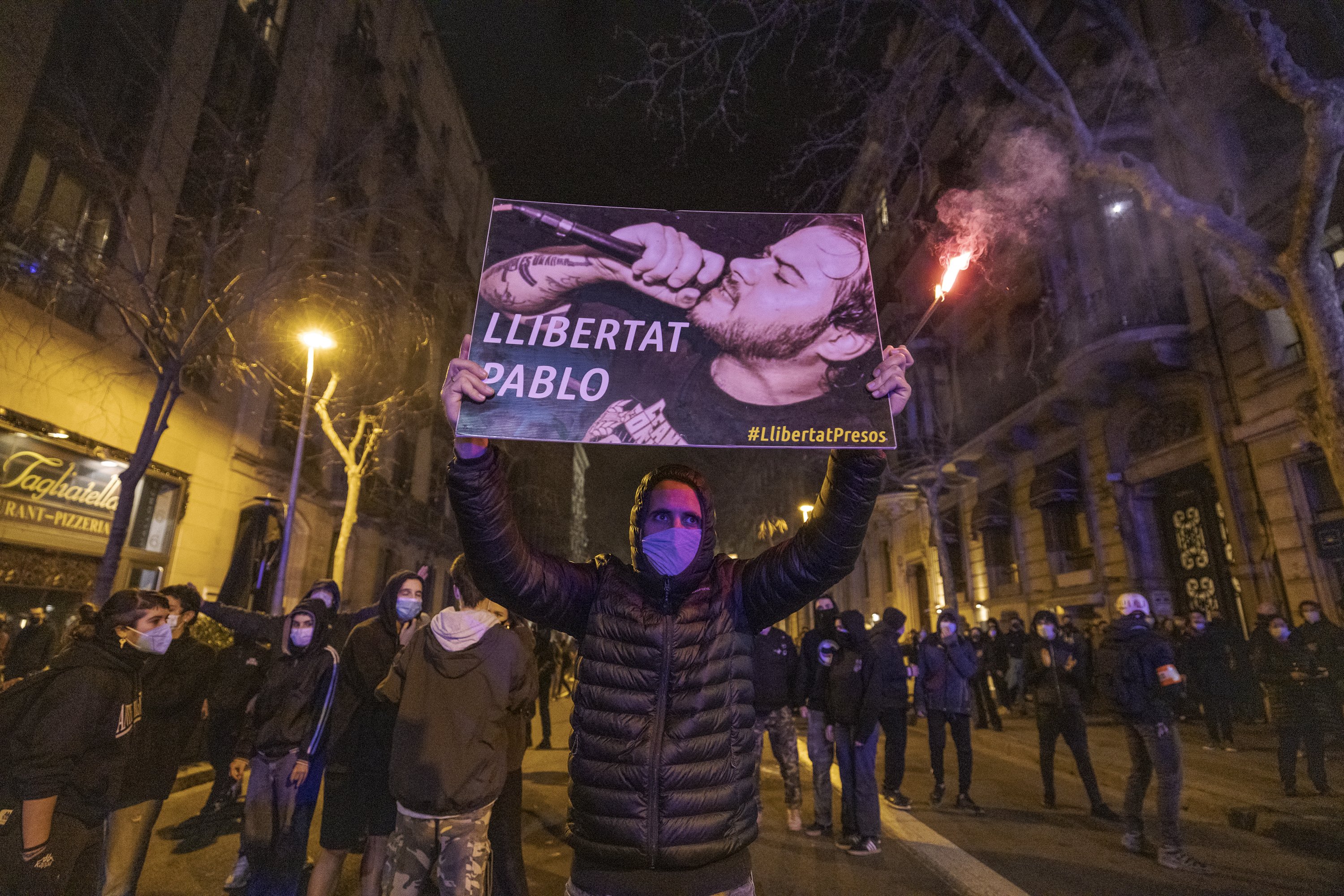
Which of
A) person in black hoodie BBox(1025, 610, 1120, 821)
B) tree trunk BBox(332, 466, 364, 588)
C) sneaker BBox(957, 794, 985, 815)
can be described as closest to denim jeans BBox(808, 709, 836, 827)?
sneaker BBox(957, 794, 985, 815)

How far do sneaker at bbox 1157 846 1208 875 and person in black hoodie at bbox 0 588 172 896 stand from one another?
7026 mm

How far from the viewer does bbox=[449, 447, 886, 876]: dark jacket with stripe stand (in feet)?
6.53

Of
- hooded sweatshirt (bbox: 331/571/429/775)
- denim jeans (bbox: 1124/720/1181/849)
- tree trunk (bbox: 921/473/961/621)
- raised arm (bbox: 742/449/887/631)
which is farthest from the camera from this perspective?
tree trunk (bbox: 921/473/961/621)

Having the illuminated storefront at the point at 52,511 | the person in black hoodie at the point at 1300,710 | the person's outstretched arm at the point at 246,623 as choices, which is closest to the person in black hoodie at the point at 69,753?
the person's outstretched arm at the point at 246,623

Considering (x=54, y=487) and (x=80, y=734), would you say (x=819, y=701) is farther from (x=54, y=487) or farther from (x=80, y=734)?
(x=54, y=487)

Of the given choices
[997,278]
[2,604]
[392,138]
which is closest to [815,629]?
[2,604]

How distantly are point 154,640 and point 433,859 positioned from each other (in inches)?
77.7

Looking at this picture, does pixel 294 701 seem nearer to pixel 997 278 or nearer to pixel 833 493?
pixel 833 493

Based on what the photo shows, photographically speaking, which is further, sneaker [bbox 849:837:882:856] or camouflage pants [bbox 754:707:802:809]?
camouflage pants [bbox 754:707:802:809]

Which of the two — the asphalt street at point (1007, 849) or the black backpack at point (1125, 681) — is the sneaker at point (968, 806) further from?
the black backpack at point (1125, 681)

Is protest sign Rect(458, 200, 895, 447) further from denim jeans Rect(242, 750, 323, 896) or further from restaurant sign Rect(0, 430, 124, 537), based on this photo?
restaurant sign Rect(0, 430, 124, 537)

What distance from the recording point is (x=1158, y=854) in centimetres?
522

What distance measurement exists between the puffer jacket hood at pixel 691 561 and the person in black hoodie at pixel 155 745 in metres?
3.05

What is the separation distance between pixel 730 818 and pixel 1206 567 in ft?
51.3
